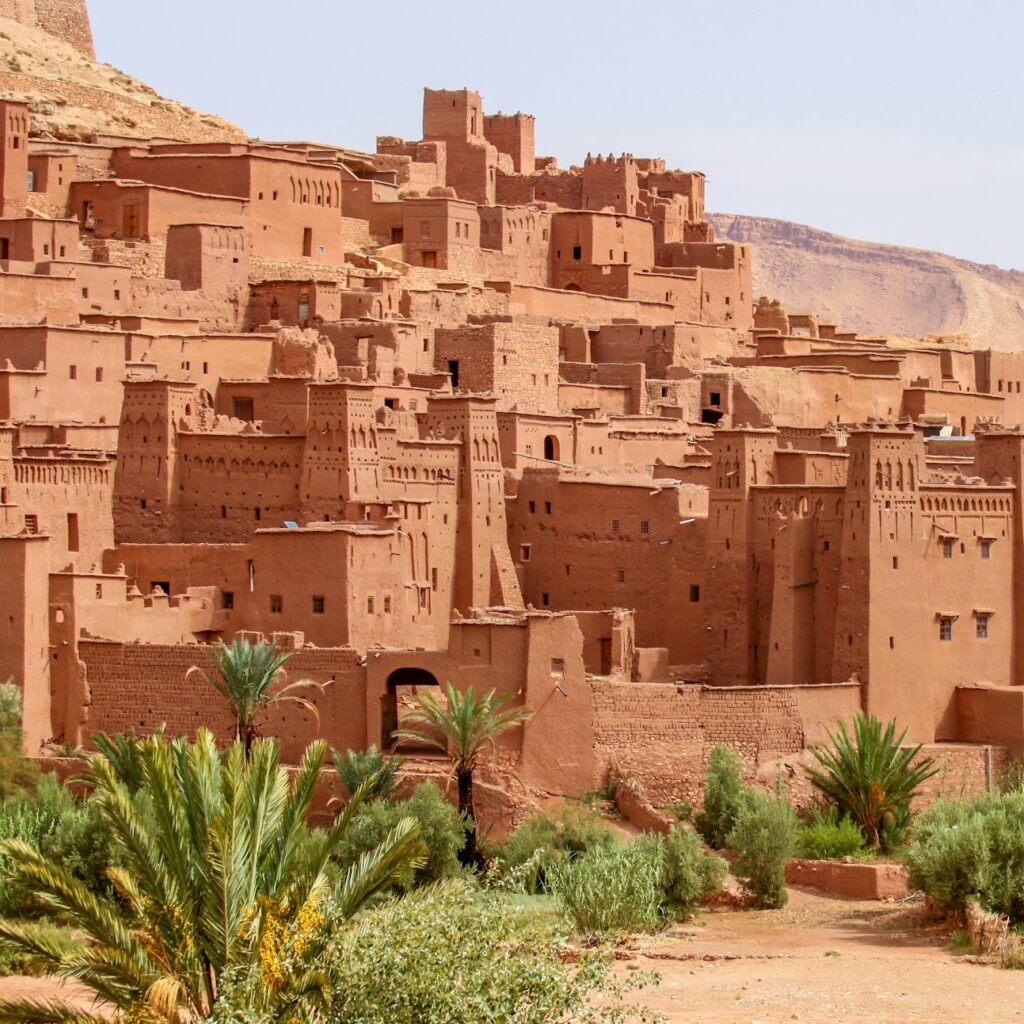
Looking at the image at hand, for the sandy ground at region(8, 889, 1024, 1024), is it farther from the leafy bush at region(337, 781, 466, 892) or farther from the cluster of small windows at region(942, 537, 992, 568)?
the cluster of small windows at region(942, 537, 992, 568)

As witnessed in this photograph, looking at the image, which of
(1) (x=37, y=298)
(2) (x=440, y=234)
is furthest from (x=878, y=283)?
(1) (x=37, y=298)

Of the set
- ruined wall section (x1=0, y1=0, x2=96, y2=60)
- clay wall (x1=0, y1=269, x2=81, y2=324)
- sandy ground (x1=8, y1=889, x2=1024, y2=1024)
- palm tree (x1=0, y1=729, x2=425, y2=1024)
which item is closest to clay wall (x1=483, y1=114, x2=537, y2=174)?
ruined wall section (x1=0, y1=0, x2=96, y2=60)

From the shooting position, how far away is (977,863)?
29.7 meters

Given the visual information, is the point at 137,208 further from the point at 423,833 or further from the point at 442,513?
the point at 423,833

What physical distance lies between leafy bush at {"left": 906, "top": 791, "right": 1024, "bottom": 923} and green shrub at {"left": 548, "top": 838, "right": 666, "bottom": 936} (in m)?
2.97

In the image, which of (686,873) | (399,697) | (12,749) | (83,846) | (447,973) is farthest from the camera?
(399,697)

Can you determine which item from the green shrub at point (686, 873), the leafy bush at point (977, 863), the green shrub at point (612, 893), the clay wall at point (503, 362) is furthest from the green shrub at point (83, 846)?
the clay wall at point (503, 362)

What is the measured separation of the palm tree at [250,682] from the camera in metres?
34.1

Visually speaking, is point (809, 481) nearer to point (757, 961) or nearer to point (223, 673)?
point (223, 673)

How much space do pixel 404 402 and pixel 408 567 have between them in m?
5.17

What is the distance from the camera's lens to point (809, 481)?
39.2 metres

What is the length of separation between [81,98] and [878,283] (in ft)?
261

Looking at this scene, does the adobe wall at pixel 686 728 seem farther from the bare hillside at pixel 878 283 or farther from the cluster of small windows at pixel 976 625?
the bare hillside at pixel 878 283

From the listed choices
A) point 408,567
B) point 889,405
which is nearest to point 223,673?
point 408,567
